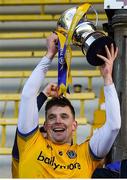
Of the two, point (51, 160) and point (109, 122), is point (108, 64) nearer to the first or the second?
point (109, 122)

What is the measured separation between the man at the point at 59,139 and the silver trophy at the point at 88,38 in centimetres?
3

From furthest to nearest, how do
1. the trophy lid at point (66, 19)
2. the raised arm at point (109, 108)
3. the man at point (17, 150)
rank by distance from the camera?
the trophy lid at point (66, 19)
the man at point (17, 150)
the raised arm at point (109, 108)

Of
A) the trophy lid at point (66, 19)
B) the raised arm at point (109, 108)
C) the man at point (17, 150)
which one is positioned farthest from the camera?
the trophy lid at point (66, 19)

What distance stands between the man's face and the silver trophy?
241 millimetres

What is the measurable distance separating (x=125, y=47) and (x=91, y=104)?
1494mm

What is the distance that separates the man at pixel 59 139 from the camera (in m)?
2.30

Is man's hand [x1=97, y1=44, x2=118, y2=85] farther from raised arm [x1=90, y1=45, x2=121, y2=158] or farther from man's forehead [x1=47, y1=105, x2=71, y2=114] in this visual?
man's forehead [x1=47, y1=105, x2=71, y2=114]

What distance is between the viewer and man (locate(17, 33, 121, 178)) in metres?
2.30

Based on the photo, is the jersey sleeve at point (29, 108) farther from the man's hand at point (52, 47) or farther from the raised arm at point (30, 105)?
the man's hand at point (52, 47)

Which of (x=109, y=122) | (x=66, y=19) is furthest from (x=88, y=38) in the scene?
(x=109, y=122)

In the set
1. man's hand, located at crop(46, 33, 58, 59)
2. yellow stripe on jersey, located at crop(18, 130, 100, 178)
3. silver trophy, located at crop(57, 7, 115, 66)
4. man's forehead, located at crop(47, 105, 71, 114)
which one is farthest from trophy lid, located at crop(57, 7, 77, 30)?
yellow stripe on jersey, located at crop(18, 130, 100, 178)

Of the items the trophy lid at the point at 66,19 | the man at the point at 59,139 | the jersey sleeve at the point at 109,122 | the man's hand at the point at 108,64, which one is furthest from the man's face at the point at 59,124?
the trophy lid at the point at 66,19

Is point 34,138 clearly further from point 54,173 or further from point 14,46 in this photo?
point 14,46

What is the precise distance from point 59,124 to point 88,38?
371mm
